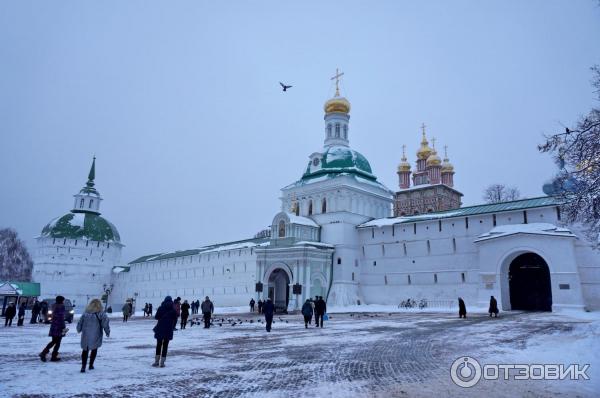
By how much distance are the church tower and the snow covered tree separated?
56311 mm

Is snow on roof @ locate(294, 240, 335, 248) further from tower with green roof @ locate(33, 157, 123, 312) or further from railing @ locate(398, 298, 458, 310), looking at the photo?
tower with green roof @ locate(33, 157, 123, 312)

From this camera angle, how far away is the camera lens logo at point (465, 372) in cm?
669

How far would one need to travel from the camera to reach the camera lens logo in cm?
669

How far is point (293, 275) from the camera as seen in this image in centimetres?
3334

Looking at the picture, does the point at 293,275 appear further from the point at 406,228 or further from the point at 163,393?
the point at 163,393

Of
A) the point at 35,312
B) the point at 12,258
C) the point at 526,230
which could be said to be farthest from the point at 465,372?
the point at 12,258

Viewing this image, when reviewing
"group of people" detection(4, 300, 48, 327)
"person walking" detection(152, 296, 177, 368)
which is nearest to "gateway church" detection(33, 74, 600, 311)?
"person walking" detection(152, 296, 177, 368)

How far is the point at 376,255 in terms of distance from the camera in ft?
119

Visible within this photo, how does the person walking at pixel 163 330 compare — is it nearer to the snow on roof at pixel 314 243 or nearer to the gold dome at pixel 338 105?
the snow on roof at pixel 314 243

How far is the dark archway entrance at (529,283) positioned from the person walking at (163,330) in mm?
25217

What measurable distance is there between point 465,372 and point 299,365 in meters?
3.03

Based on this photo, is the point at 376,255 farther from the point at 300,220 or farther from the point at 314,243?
the point at 300,220

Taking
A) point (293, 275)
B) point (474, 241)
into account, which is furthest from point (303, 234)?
point (474, 241)

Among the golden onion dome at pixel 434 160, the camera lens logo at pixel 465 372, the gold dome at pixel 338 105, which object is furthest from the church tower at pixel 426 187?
the camera lens logo at pixel 465 372
